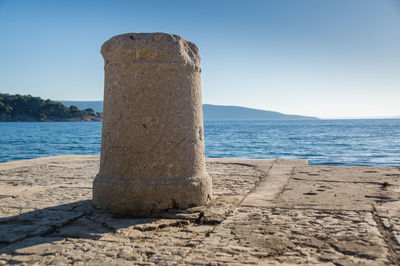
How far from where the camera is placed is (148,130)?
332 cm

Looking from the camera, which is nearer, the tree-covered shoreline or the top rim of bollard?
the top rim of bollard

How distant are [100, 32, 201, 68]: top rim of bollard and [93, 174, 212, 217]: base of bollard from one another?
111 centimetres

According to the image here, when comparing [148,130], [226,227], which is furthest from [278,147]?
[226,227]

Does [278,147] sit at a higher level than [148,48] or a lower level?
lower

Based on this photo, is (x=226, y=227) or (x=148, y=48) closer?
(x=226, y=227)

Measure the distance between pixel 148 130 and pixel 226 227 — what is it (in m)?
1.14

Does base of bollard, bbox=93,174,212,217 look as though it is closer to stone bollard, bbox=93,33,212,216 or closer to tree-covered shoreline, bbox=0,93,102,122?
stone bollard, bbox=93,33,212,216

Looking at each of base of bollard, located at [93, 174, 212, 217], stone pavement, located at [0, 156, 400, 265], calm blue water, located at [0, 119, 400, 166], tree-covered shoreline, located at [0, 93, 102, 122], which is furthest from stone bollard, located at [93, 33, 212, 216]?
tree-covered shoreline, located at [0, 93, 102, 122]

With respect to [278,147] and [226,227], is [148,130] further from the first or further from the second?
[278,147]

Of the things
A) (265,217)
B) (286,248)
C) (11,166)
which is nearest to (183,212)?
(265,217)

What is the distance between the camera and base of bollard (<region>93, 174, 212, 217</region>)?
3270mm

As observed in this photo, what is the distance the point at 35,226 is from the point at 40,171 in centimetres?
344

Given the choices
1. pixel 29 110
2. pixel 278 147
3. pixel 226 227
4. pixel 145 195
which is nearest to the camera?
pixel 226 227

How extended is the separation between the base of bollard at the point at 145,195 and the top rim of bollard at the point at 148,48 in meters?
1.11
